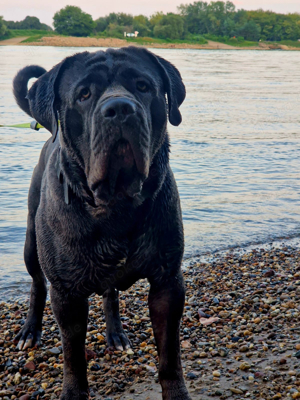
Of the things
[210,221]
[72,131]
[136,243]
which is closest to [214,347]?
[136,243]

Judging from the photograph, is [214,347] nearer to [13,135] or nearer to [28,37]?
[13,135]

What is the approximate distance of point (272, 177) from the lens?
30.9 feet

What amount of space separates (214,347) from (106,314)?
2.91ft

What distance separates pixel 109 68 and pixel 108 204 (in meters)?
0.72

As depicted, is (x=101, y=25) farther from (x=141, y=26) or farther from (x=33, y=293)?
(x=33, y=293)

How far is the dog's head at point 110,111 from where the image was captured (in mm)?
2385

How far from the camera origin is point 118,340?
371cm

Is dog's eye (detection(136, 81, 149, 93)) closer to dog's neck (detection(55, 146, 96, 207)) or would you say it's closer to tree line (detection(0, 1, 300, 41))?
dog's neck (detection(55, 146, 96, 207))

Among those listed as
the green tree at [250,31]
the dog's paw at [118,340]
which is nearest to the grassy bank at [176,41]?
the green tree at [250,31]

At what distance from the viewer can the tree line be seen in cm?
6429

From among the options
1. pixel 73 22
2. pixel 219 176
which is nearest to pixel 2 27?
pixel 73 22

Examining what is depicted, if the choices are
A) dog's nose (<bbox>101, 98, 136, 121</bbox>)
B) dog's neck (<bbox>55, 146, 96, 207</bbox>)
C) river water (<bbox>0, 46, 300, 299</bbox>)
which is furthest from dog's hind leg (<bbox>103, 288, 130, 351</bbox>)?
dog's nose (<bbox>101, 98, 136, 121</bbox>)

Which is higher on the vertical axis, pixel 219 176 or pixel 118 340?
pixel 118 340

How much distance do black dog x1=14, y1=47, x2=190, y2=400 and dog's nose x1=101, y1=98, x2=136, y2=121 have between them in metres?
0.11
